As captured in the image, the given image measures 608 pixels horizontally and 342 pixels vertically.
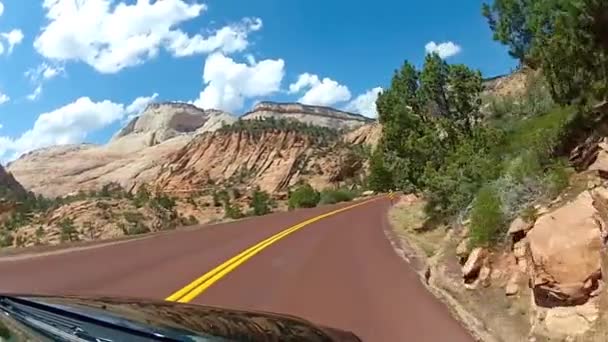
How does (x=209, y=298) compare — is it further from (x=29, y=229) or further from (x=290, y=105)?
(x=290, y=105)

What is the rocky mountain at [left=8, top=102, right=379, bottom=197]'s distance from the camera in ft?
324

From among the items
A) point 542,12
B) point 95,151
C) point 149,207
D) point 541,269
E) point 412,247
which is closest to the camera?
point 541,269

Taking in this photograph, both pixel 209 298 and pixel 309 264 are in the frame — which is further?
pixel 309 264

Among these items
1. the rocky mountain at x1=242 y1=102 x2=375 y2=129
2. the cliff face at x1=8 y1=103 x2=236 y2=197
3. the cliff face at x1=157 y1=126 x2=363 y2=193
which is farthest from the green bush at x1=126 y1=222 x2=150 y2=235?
the rocky mountain at x1=242 y1=102 x2=375 y2=129

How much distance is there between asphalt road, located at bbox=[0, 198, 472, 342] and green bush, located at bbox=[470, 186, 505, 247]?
116 centimetres

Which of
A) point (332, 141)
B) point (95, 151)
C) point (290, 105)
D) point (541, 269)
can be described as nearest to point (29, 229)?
point (541, 269)

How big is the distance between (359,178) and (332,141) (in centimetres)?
1769

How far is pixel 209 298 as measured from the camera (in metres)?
10.3

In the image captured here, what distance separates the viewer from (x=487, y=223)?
1040 centimetres

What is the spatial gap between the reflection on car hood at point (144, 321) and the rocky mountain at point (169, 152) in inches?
3409

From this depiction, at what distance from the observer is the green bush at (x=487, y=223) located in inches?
401

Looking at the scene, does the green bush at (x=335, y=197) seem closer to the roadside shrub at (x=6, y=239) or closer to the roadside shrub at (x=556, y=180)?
the roadside shrub at (x=6, y=239)

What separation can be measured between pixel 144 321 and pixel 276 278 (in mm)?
8942

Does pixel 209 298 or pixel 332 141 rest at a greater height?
pixel 332 141
